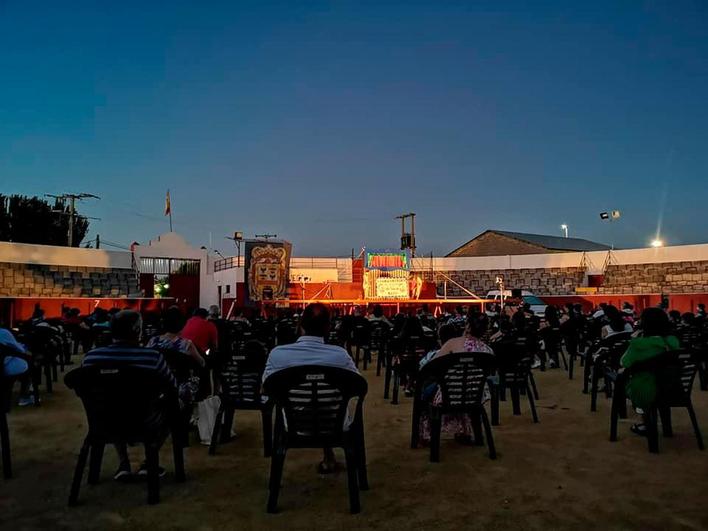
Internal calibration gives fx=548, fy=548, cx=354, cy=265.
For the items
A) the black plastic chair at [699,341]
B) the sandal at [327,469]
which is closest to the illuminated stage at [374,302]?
the black plastic chair at [699,341]

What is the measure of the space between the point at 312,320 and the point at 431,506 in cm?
140

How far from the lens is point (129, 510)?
11.2ft

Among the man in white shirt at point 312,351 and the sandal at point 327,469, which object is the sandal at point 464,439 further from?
the man in white shirt at point 312,351

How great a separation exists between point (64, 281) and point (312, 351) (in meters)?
25.8

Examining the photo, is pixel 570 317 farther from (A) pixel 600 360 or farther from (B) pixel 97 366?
(B) pixel 97 366

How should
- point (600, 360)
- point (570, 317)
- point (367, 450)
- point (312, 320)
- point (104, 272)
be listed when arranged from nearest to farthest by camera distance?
point (312, 320) → point (367, 450) → point (600, 360) → point (570, 317) → point (104, 272)

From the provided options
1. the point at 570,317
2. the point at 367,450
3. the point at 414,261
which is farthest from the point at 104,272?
the point at 367,450

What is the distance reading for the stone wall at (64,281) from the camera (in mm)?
24281

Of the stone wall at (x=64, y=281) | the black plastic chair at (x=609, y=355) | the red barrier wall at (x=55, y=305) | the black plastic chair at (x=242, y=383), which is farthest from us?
the stone wall at (x=64, y=281)

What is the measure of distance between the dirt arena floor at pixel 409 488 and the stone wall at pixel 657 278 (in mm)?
24510

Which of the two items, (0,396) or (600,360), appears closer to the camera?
(0,396)

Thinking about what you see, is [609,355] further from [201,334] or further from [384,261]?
[384,261]

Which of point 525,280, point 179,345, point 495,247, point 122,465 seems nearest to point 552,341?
point 179,345

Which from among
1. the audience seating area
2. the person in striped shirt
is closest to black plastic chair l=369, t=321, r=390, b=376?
the audience seating area
